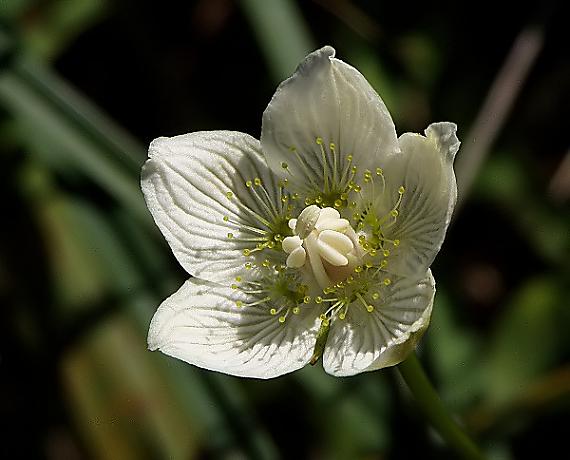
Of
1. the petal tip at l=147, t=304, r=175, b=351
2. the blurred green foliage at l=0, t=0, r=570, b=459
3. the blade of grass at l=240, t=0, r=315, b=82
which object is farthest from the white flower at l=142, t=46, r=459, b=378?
the blade of grass at l=240, t=0, r=315, b=82

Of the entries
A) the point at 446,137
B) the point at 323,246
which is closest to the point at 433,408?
the point at 323,246

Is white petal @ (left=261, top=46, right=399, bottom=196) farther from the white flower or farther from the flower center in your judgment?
the flower center

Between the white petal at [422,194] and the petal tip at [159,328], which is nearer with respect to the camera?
the white petal at [422,194]

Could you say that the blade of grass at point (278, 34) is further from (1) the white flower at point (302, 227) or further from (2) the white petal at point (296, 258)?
(2) the white petal at point (296, 258)

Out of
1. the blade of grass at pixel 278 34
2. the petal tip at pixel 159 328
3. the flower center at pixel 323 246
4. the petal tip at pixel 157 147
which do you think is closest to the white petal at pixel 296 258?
the flower center at pixel 323 246

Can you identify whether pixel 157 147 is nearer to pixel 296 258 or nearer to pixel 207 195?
pixel 207 195

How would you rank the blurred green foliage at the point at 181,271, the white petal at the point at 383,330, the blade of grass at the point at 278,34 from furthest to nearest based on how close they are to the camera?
the blade of grass at the point at 278,34
the blurred green foliage at the point at 181,271
the white petal at the point at 383,330
